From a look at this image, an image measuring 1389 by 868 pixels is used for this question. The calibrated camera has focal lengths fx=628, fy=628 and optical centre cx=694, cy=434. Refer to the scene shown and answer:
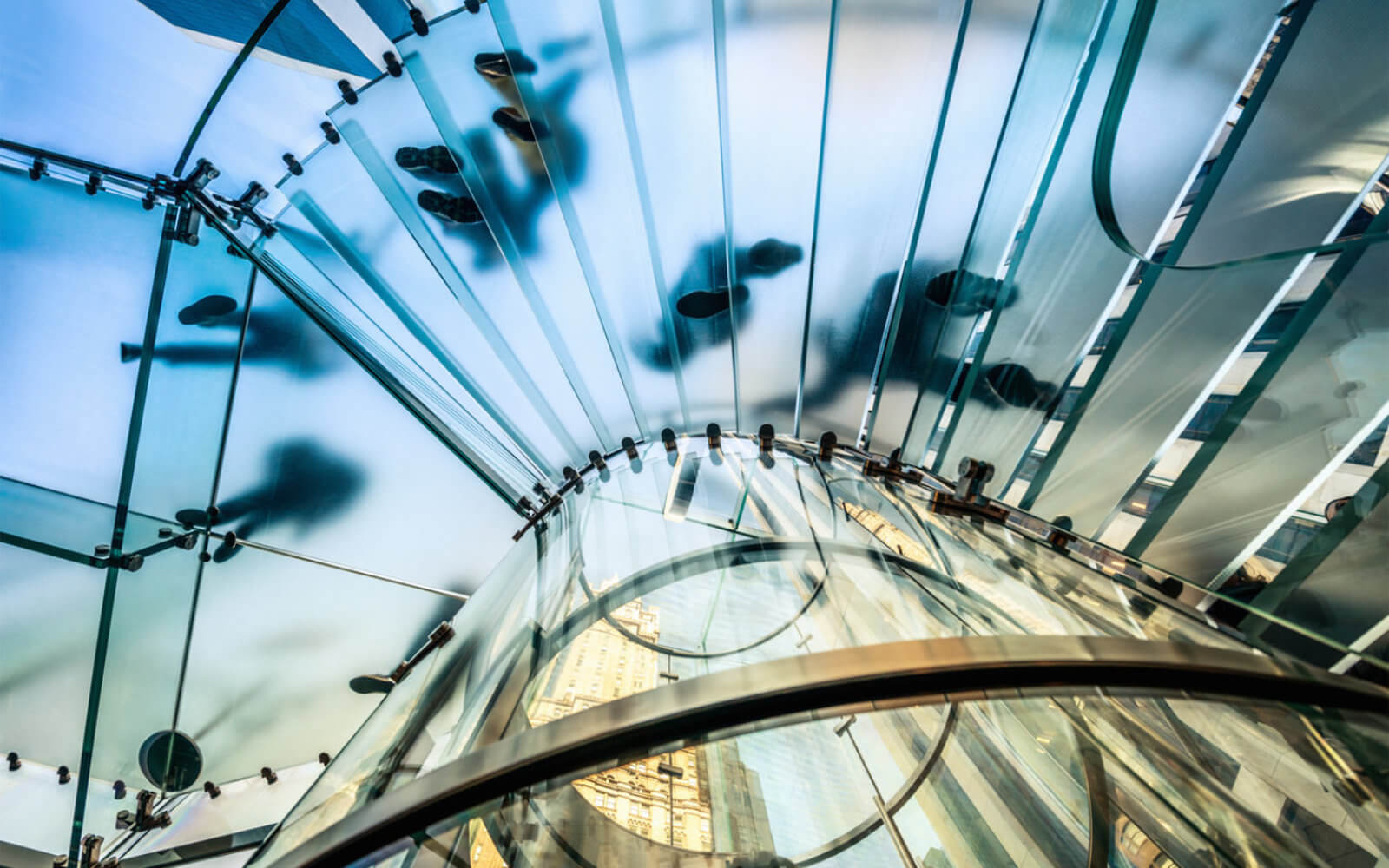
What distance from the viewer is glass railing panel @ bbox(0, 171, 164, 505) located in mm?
3611

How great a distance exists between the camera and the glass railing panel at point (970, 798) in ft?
4.09

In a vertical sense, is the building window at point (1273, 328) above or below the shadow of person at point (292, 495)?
below

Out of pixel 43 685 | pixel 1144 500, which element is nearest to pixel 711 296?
pixel 1144 500

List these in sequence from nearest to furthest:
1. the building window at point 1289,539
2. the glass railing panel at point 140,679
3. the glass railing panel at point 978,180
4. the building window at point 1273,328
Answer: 1. the building window at point 1273,328
2. the building window at point 1289,539
3. the glass railing panel at point 978,180
4. the glass railing panel at point 140,679

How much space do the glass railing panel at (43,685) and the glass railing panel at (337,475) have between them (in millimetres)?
845

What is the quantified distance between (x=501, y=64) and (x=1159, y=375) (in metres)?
3.85

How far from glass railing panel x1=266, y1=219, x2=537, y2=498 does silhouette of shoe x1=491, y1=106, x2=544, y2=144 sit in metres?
1.62

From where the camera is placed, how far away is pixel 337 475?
530 centimetres

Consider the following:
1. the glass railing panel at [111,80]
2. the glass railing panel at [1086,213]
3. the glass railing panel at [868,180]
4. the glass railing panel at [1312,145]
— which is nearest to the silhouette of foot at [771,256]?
the glass railing panel at [868,180]

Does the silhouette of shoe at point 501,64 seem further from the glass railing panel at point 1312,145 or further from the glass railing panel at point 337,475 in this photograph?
the glass railing panel at point 1312,145

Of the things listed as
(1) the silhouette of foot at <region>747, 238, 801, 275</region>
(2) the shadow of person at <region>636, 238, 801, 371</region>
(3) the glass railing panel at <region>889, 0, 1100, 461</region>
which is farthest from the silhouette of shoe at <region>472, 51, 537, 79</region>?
(3) the glass railing panel at <region>889, 0, 1100, 461</region>

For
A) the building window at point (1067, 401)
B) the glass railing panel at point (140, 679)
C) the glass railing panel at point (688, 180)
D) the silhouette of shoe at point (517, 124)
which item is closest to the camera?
the glass railing panel at point (688, 180)

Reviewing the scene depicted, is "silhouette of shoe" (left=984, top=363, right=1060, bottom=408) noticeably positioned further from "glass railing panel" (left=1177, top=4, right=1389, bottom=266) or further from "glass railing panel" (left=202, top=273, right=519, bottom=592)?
"glass railing panel" (left=202, top=273, right=519, bottom=592)

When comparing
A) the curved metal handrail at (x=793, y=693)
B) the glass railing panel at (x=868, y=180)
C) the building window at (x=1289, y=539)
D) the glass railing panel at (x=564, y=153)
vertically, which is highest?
the glass railing panel at (x=564, y=153)
